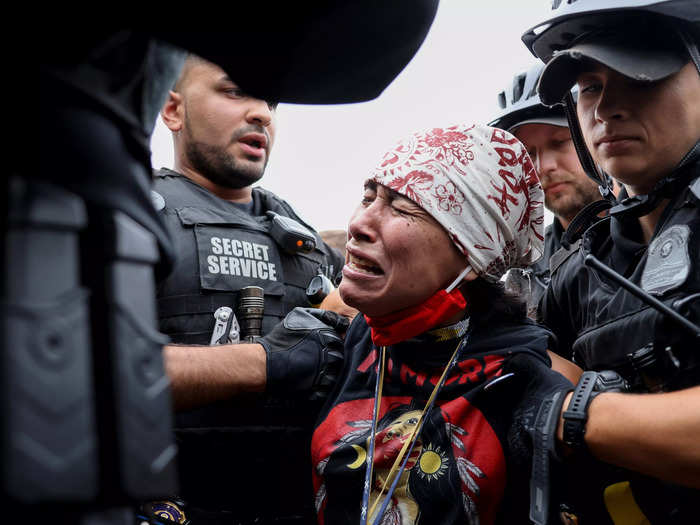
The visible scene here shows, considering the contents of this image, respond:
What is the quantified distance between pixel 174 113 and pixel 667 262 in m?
2.34

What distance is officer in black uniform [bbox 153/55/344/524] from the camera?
2793 millimetres

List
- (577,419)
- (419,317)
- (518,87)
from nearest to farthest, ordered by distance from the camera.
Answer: (577,419) → (419,317) → (518,87)

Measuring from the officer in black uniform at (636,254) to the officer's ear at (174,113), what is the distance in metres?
1.65

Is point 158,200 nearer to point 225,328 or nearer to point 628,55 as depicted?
point 225,328

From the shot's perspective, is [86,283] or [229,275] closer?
[86,283]

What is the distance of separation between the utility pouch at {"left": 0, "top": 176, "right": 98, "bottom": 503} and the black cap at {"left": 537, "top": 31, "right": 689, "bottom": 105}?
7.21ft

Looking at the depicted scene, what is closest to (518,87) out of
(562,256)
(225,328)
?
(562,256)

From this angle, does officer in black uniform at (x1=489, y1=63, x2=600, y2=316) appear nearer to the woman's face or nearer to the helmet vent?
the helmet vent

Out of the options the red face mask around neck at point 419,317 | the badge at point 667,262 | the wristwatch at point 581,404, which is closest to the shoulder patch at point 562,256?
the badge at point 667,262

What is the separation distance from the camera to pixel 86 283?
89 cm

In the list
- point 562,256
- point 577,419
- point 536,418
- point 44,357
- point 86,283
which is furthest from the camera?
point 562,256

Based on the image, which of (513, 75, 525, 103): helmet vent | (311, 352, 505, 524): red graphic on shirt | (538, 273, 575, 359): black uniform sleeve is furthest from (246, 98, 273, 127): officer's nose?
(513, 75, 525, 103): helmet vent

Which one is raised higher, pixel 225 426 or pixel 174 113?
pixel 174 113

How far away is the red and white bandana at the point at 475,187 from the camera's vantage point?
103 inches
